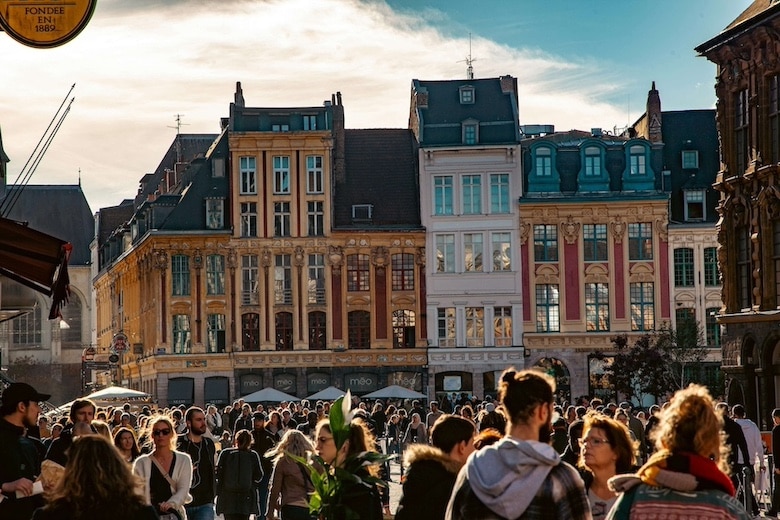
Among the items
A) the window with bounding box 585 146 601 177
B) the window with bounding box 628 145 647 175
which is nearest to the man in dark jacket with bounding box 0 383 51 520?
the window with bounding box 585 146 601 177

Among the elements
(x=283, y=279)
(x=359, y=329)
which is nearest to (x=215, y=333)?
(x=283, y=279)

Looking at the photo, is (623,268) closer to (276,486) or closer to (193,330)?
(193,330)

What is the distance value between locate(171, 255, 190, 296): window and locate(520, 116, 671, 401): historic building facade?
45.1ft

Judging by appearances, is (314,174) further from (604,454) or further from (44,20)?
(604,454)

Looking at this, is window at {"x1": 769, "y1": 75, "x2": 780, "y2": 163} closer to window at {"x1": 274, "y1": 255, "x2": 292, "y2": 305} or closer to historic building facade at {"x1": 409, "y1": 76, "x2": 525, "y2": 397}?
historic building facade at {"x1": 409, "y1": 76, "x2": 525, "y2": 397}

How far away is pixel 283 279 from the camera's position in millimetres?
67000

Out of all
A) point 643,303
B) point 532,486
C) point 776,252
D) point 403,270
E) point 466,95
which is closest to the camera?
point 532,486

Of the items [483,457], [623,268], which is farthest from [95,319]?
[483,457]

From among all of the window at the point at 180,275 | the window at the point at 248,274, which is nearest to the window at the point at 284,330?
the window at the point at 248,274

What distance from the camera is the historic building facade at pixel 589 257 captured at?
6594 centimetres

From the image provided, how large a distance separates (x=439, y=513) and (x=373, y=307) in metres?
57.7

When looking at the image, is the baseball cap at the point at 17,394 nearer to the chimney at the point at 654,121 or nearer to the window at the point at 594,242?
the window at the point at 594,242

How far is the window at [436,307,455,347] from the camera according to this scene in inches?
2628

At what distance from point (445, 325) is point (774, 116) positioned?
2828 cm
